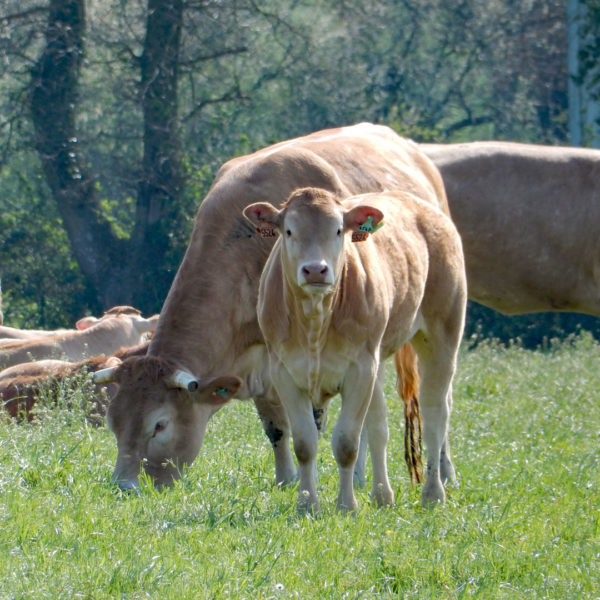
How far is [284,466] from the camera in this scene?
7488mm

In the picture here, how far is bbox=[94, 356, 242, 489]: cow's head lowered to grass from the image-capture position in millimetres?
6992

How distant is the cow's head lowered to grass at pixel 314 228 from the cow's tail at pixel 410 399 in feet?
5.45

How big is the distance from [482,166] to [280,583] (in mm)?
6864

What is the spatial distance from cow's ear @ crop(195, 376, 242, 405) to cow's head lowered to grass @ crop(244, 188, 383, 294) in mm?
1223

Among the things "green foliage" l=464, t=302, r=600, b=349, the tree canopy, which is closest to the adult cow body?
"green foliage" l=464, t=302, r=600, b=349

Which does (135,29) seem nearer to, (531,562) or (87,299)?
(87,299)

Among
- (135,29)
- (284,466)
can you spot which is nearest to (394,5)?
(135,29)

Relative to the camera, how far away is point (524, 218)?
10.7 metres

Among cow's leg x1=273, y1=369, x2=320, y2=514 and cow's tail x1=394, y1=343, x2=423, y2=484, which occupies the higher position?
cow's leg x1=273, y1=369, x2=320, y2=514

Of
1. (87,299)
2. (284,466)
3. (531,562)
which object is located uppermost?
(531,562)

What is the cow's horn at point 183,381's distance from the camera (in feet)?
23.0

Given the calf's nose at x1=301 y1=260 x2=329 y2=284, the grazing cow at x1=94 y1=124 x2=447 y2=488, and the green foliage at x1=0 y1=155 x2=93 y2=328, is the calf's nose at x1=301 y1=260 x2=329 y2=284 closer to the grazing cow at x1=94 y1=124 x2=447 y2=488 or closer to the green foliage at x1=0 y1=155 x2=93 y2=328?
the grazing cow at x1=94 y1=124 x2=447 y2=488

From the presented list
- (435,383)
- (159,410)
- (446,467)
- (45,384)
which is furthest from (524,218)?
(159,410)

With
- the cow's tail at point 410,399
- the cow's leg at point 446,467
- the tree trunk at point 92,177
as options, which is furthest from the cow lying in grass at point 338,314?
the tree trunk at point 92,177
